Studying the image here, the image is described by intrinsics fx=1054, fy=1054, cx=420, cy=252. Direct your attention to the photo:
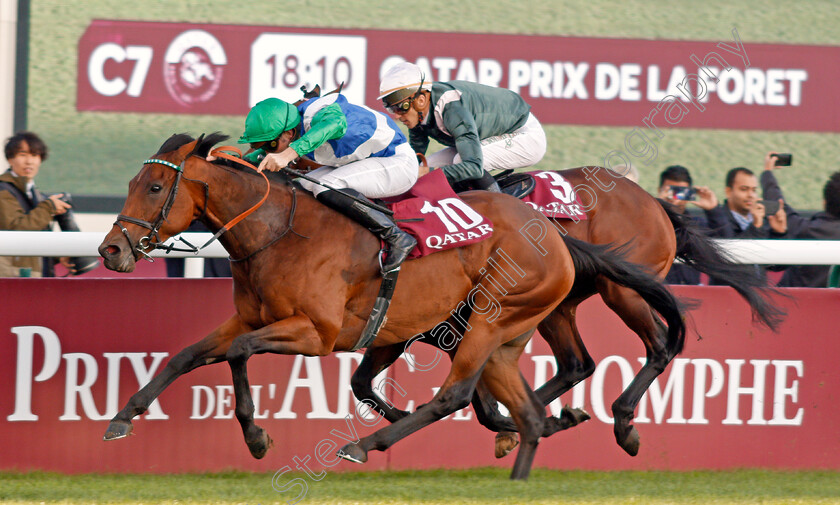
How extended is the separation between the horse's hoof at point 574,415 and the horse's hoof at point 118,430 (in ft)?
6.80

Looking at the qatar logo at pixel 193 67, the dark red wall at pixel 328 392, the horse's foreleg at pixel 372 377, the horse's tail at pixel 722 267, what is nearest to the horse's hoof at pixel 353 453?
the horse's foreleg at pixel 372 377

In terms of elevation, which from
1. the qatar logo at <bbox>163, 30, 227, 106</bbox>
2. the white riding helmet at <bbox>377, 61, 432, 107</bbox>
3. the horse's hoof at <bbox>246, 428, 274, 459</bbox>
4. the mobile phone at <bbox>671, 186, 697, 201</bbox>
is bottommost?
the horse's hoof at <bbox>246, 428, 274, 459</bbox>

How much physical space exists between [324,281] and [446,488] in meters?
1.09

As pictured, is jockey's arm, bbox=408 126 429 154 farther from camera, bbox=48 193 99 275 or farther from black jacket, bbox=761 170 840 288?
black jacket, bbox=761 170 840 288

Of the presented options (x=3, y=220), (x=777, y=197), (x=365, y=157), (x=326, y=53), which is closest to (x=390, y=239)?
(x=365, y=157)

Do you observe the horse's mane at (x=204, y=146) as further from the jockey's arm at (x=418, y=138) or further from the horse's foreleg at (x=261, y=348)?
the jockey's arm at (x=418, y=138)

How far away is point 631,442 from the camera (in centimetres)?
501

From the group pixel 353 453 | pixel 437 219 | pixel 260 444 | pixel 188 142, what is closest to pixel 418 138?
pixel 437 219

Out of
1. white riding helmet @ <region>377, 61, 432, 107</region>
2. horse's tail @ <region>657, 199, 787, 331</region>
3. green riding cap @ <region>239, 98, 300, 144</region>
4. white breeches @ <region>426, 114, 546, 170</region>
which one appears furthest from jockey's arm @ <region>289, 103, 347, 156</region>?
horse's tail @ <region>657, 199, 787, 331</region>

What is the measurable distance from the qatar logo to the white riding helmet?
5311 mm

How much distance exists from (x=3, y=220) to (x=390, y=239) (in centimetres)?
210

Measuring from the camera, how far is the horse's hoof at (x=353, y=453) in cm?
432

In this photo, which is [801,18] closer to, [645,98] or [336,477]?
[645,98]

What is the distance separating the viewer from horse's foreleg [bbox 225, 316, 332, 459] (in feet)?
13.3
